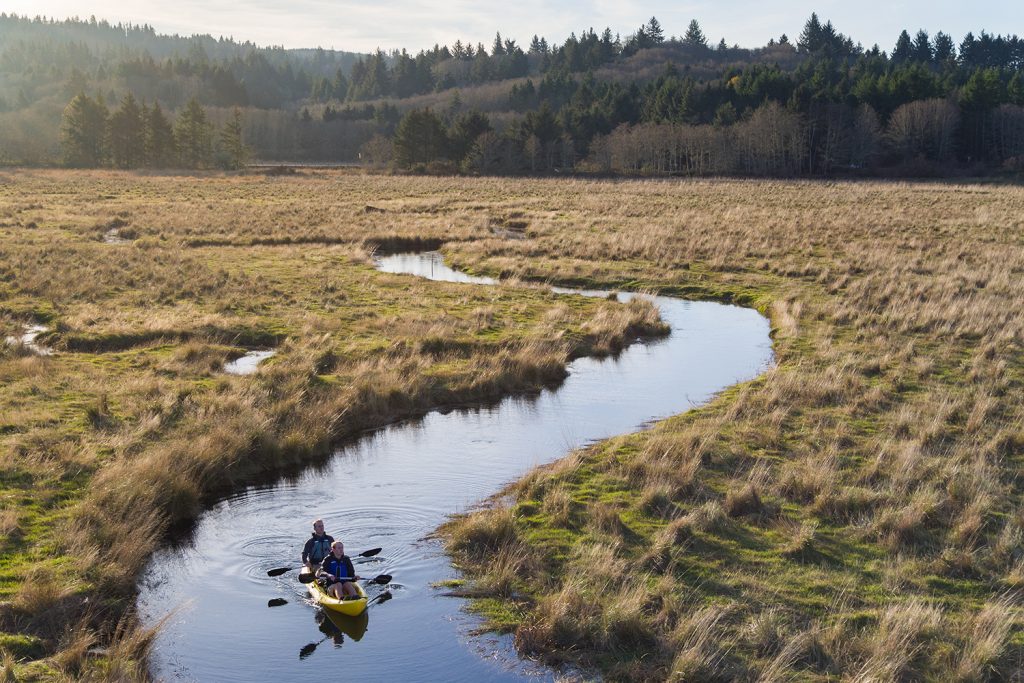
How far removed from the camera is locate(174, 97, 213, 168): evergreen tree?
399 ft

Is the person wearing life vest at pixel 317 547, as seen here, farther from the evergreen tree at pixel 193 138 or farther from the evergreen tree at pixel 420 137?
the evergreen tree at pixel 193 138

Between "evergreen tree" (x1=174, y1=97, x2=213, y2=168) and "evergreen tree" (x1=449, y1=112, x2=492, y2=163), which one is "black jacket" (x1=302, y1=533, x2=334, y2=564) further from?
"evergreen tree" (x1=174, y1=97, x2=213, y2=168)

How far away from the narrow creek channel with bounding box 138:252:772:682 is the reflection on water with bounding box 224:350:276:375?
475 cm

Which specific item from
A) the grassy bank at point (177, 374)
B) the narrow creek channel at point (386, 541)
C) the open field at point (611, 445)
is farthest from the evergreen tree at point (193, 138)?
the narrow creek channel at point (386, 541)

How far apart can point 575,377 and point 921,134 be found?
4053 inches

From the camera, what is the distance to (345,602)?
10945 mm

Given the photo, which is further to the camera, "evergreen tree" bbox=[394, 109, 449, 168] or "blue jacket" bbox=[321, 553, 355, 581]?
"evergreen tree" bbox=[394, 109, 449, 168]

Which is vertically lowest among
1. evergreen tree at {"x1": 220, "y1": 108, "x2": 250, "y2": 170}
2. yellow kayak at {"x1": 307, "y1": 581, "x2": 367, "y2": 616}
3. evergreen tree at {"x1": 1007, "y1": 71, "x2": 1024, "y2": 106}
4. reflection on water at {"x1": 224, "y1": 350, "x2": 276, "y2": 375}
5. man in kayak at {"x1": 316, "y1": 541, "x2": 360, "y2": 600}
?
yellow kayak at {"x1": 307, "y1": 581, "x2": 367, "y2": 616}

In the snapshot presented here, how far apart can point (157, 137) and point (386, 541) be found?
394 feet

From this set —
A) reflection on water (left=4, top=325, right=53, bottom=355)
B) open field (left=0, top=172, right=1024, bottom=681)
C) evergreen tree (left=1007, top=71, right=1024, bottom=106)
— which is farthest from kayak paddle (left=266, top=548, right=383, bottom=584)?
evergreen tree (left=1007, top=71, right=1024, bottom=106)

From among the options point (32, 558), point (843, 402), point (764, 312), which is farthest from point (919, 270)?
point (32, 558)

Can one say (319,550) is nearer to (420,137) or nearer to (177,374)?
(177,374)

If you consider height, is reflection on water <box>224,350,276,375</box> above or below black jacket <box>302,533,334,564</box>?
above

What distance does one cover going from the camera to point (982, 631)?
9570 mm
